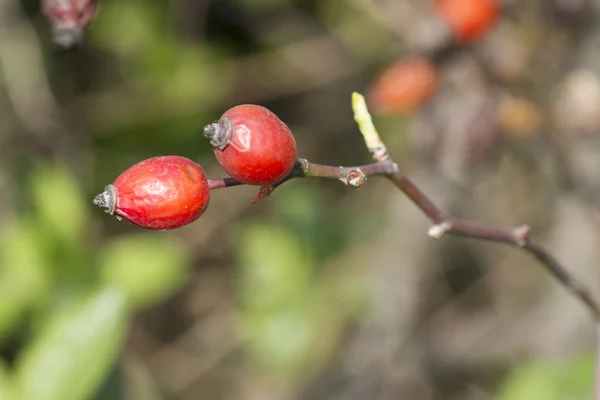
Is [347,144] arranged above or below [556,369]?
below

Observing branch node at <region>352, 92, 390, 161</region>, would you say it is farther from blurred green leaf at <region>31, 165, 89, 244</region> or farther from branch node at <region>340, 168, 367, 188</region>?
blurred green leaf at <region>31, 165, 89, 244</region>

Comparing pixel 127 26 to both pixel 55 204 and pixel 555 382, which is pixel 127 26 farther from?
pixel 555 382

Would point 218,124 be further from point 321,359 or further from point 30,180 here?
point 321,359

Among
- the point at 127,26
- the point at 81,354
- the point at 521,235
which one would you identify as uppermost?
the point at 521,235

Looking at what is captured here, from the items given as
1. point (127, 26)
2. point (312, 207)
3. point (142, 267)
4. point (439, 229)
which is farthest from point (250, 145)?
point (127, 26)

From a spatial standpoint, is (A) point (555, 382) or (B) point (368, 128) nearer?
(B) point (368, 128)

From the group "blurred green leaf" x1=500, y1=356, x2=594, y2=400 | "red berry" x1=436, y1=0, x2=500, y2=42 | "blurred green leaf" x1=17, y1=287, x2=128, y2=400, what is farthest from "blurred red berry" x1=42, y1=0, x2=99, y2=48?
"blurred green leaf" x1=500, y1=356, x2=594, y2=400

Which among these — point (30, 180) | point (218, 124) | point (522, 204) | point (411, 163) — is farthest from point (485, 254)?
point (218, 124)

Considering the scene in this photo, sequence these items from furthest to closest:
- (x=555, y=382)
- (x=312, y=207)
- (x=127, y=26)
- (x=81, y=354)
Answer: (x=127, y=26), (x=312, y=207), (x=555, y=382), (x=81, y=354)
